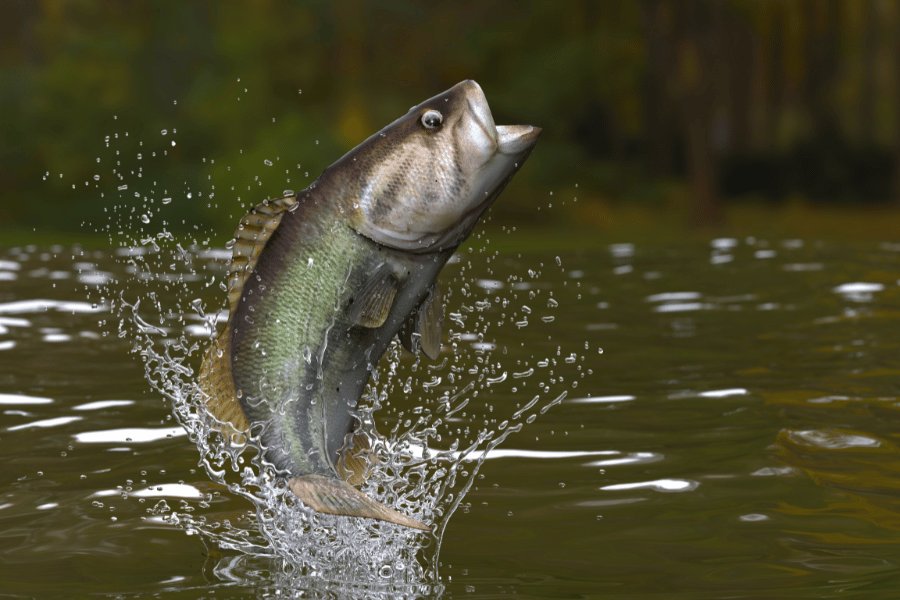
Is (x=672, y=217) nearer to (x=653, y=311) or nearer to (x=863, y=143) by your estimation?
(x=863, y=143)

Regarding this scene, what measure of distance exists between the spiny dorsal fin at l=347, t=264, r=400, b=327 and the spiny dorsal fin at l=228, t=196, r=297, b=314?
1.24 ft

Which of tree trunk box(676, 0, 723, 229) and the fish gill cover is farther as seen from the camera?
tree trunk box(676, 0, 723, 229)

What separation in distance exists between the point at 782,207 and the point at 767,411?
2194 centimetres

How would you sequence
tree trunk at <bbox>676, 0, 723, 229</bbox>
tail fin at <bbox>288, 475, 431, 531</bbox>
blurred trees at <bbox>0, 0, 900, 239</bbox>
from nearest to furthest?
1. tail fin at <bbox>288, 475, 431, 531</bbox>
2. tree trunk at <bbox>676, 0, 723, 229</bbox>
3. blurred trees at <bbox>0, 0, 900, 239</bbox>

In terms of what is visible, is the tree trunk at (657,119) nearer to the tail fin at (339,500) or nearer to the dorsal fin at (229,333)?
the dorsal fin at (229,333)

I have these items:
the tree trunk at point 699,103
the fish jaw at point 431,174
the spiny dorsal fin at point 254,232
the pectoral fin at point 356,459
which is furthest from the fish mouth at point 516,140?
the tree trunk at point 699,103

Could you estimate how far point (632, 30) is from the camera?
2912 cm

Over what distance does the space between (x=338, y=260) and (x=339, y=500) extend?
79 centimetres

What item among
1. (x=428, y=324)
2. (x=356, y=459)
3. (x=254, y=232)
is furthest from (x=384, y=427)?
(x=254, y=232)

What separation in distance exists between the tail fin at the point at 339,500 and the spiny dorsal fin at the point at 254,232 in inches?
27.0

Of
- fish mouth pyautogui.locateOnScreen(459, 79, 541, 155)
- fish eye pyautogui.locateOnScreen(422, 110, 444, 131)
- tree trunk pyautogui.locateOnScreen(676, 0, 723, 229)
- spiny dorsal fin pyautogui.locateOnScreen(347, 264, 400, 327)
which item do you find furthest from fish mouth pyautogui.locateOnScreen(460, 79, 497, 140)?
tree trunk pyautogui.locateOnScreen(676, 0, 723, 229)

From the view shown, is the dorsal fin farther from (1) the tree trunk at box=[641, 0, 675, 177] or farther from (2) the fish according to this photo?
(1) the tree trunk at box=[641, 0, 675, 177]

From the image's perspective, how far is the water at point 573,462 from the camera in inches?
161

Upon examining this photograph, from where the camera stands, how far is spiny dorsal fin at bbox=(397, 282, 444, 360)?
3.97m
